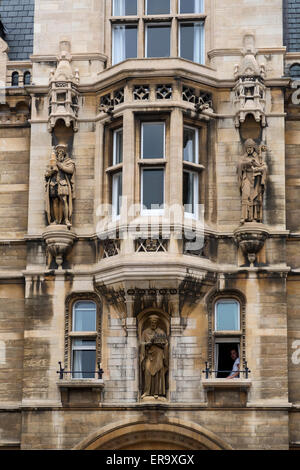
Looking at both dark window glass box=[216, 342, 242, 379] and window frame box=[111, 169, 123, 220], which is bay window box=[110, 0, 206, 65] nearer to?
window frame box=[111, 169, 123, 220]

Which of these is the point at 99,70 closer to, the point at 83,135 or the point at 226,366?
the point at 83,135

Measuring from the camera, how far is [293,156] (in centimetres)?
2808

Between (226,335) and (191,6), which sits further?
(191,6)

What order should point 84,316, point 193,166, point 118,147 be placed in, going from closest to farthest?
point 84,316 < point 193,166 < point 118,147

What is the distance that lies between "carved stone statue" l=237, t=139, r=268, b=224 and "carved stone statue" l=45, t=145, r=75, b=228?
406cm

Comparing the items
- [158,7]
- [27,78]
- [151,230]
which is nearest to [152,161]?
[151,230]

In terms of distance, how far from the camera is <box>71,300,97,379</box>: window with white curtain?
2686 cm

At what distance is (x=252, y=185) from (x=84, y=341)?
5.35 meters

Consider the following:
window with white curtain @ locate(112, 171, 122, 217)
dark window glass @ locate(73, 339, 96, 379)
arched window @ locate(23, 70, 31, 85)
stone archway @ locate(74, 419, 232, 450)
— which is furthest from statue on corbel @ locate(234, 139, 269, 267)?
arched window @ locate(23, 70, 31, 85)

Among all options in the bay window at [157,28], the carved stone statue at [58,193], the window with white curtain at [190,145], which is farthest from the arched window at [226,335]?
the bay window at [157,28]

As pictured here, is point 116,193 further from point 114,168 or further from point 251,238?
point 251,238

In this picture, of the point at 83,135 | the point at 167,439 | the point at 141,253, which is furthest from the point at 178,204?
the point at 167,439

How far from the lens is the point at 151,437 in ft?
85.8
